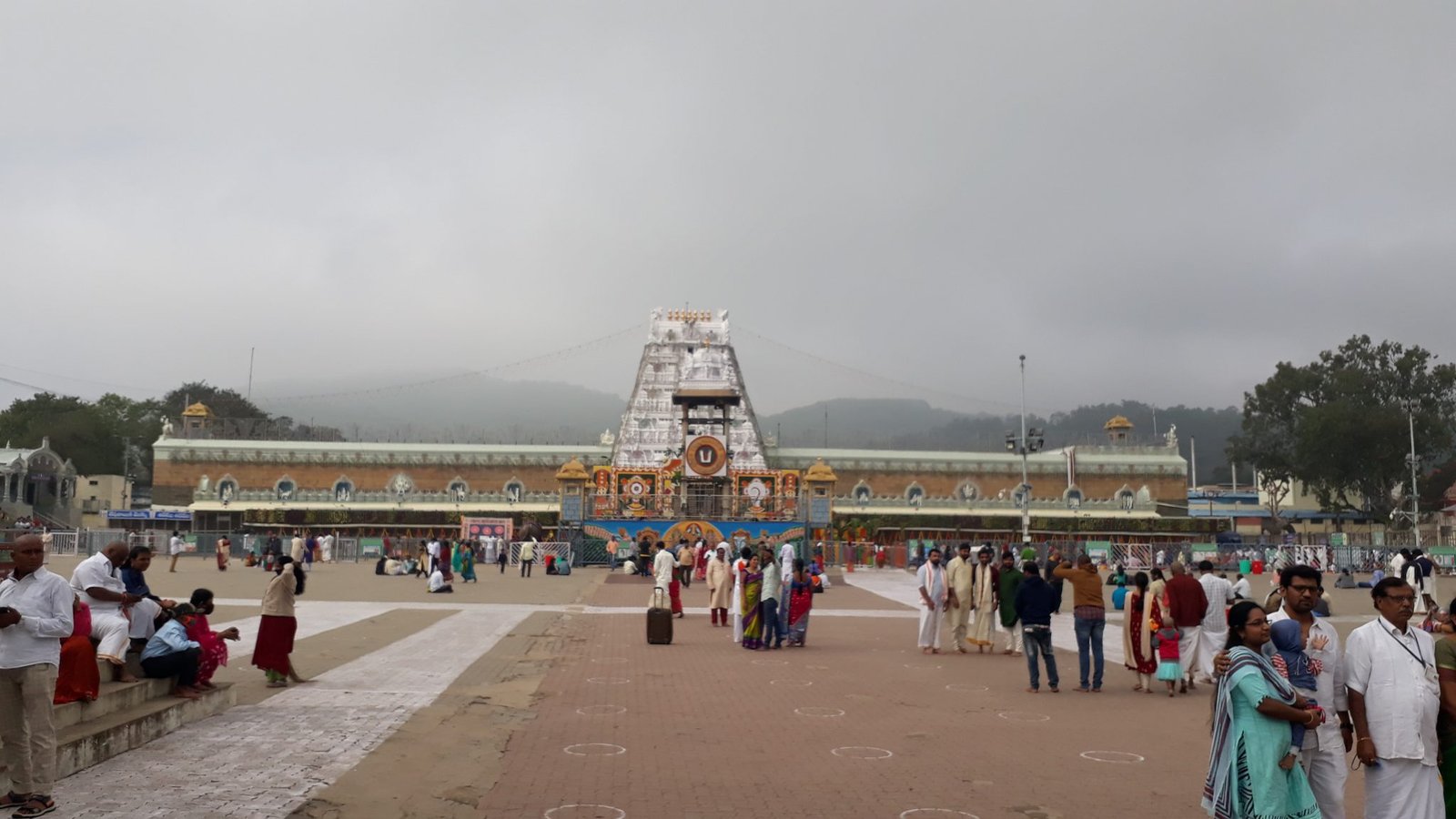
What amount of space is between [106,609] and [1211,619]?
11227 millimetres

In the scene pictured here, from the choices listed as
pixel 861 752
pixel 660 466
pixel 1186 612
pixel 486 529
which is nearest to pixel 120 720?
pixel 861 752

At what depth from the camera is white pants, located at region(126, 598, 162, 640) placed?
336 inches

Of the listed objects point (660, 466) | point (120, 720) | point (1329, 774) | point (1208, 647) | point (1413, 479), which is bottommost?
point (1208, 647)

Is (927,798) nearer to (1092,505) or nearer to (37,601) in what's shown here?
(37,601)

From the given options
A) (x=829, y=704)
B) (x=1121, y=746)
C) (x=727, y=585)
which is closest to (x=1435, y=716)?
(x=1121, y=746)

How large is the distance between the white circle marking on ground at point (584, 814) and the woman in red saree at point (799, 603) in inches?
361

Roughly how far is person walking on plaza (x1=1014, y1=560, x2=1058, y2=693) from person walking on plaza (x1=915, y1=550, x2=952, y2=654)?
3491 mm

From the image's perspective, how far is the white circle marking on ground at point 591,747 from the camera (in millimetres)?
7743

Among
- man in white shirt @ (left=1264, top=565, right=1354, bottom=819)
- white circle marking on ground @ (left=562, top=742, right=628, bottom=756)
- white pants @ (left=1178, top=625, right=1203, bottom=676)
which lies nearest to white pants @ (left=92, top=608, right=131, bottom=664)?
white circle marking on ground @ (left=562, top=742, right=628, bottom=756)

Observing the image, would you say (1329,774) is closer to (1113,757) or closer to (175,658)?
(1113,757)

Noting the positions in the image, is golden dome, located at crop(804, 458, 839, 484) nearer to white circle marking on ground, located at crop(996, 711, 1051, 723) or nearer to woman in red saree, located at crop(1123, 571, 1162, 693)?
woman in red saree, located at crop(1123, 571, 1162, 693)

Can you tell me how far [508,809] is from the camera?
20.2 feet

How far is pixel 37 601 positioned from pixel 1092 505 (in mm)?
69001

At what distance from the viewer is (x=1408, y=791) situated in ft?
15.6
